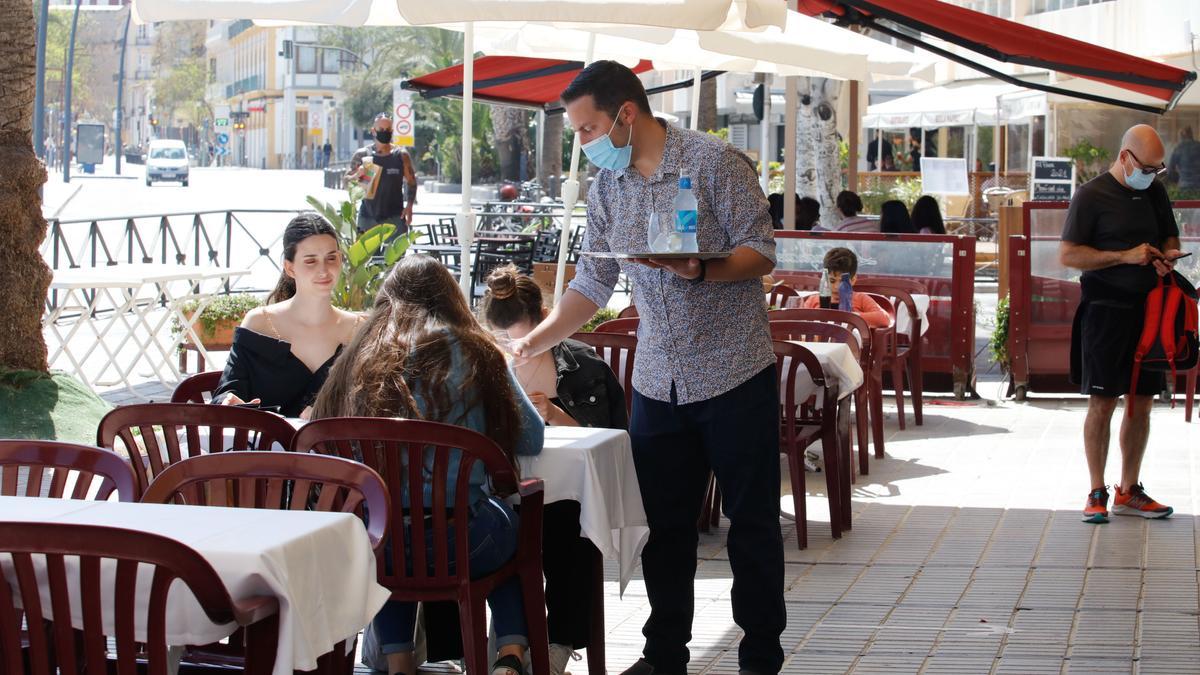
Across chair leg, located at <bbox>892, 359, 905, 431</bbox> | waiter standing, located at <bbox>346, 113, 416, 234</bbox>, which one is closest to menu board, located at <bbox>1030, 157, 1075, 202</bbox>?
waiter standing, located at <bbox>346, 113, 416, 234</bbox>

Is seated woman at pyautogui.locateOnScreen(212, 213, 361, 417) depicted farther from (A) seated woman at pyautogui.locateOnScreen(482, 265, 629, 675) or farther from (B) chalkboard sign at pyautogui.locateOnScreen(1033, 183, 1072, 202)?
(B) chalkboard sign at pyautogui.locateOnScreen(1033, 183, 1072, 202)

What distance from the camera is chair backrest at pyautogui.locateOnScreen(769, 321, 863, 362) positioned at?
7.42 metres

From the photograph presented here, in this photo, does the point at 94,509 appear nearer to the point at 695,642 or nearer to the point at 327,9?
the point at 695,642

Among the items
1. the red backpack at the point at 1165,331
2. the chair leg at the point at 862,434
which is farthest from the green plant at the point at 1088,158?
the red backpack at the point at 1165,331

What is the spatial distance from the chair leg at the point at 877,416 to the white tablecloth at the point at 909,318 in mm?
1310

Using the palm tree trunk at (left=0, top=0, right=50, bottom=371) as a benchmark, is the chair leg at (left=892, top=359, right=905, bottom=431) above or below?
below

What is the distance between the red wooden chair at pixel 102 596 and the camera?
2.73 metres

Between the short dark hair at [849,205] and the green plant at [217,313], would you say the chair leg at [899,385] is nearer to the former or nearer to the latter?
the short dark hair at [849,205]

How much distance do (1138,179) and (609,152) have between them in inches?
140

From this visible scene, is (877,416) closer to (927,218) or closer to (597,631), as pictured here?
(927,218)

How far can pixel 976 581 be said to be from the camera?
20.0 ft

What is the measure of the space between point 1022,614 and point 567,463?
2.10m

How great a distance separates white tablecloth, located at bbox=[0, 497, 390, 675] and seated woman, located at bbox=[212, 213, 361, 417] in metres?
1.83

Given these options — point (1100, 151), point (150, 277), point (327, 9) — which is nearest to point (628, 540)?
point (327, 9)
